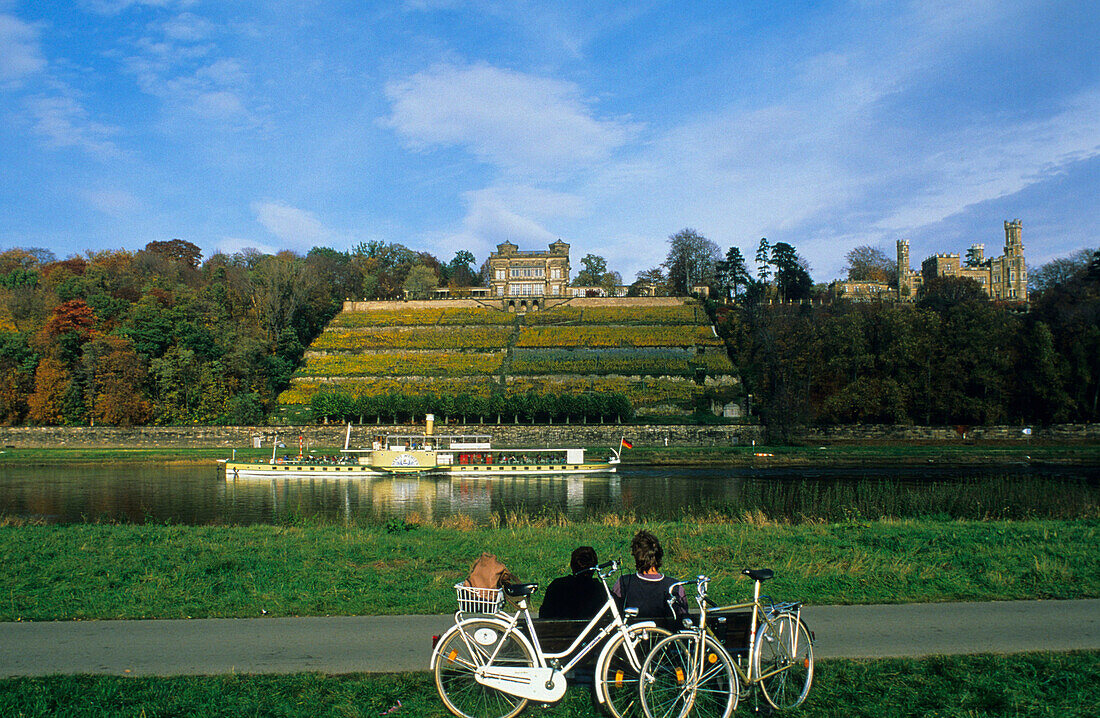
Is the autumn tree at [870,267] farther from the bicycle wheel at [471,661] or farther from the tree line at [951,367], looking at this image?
the bicycle wheel at [471,661]

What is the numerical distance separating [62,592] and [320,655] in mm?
5307

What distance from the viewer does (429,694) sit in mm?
6609

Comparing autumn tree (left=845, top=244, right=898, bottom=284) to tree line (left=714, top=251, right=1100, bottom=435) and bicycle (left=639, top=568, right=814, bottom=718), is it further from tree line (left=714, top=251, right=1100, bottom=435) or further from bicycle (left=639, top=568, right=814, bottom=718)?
bicycle (left=639, top=568, right=814, bottom=718)

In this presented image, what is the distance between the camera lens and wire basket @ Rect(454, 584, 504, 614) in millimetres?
6566

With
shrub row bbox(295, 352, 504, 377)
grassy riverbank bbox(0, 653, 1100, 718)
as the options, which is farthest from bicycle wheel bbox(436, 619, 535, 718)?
shrub row bbox(295, 352, 504, 377)

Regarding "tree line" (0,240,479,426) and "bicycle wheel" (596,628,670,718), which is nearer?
"bicycle wheel" (596,628,670,718)

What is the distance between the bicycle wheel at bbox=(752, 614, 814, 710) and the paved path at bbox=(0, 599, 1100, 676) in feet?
4.42

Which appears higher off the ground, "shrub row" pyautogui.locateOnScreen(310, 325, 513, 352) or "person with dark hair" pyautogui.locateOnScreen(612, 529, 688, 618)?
"shrub row" pyautogui.locateOnScreen(310, 325, 513, 352)

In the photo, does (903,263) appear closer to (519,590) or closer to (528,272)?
(528,272)

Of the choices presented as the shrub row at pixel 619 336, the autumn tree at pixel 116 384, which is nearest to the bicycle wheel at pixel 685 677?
the autumn tree at pixel 116 384

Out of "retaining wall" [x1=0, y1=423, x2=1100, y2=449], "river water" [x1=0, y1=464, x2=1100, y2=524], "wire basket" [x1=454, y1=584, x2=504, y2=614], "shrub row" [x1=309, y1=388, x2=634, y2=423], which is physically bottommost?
"river water" [x1=0, y1=464, x2=1100, y2=524]

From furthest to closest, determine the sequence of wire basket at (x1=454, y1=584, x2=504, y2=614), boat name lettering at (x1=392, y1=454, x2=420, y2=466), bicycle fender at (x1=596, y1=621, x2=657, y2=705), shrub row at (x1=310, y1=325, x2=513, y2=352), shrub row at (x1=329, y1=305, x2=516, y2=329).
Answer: shrub row at (x1=329, y1=305, x2=516, y2=329), shrub row at (x1=310, y1=325, x2=513, y2=352), boat name lettering at (x1=392, y1=454, x2=420, y2=466), wire basket at (x1=454, y1=584, x2=504, y2=614), bicycle fender at (x1=596, y1=621, x2=657, y2=705)

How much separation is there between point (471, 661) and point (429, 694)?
2.26ft

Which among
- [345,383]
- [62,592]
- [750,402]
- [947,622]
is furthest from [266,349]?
[947,622]
